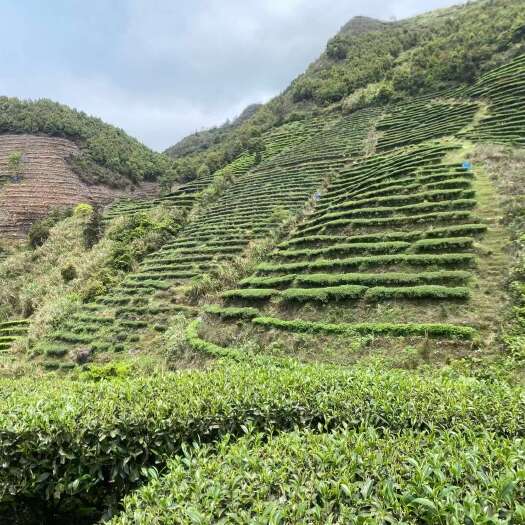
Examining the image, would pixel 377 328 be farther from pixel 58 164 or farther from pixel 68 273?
pixel 58 164

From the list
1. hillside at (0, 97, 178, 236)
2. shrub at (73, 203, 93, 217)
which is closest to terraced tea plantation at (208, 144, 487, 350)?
shrub at (73, 203, 93, 217)

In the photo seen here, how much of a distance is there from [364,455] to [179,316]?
1626 cm

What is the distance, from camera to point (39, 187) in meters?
53.3

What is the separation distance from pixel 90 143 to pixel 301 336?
216 feet

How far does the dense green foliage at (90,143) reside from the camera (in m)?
62.3

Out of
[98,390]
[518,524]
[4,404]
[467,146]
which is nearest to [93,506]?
[98,390]

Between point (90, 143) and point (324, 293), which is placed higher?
point (90, 143)

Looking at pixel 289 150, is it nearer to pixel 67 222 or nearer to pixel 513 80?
pixel 513 80

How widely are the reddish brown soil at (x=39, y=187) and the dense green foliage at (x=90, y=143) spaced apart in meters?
1.88

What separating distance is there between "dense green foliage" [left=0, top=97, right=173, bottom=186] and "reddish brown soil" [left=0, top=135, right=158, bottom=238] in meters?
1.88

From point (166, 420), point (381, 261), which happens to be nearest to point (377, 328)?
point (381, 261)

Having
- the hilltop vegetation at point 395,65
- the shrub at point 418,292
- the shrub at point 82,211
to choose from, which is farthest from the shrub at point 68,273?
the hilltop vegetation at point 395,65

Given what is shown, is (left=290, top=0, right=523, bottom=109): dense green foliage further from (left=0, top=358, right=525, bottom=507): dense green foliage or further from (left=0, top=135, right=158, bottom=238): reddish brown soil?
(left=0, top=358, right=525, bottom=507): dense green foliage

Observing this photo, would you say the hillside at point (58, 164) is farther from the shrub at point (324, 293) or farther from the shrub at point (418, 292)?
the shrub at point (418, 292)
